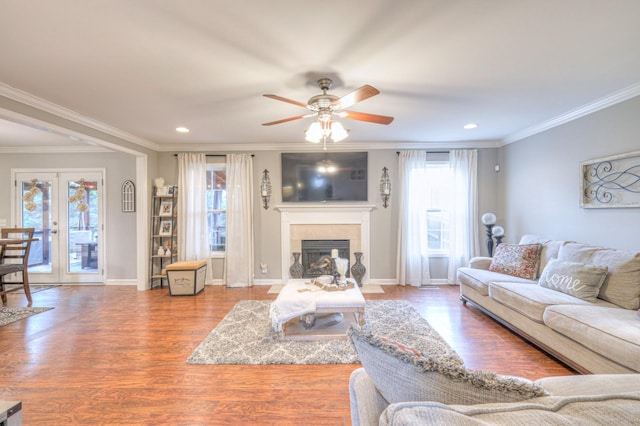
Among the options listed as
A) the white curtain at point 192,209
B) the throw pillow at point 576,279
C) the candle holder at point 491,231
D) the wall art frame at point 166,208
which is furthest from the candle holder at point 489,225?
the wall art frame at point 166,208

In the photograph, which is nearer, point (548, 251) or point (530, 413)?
point (530, 413)

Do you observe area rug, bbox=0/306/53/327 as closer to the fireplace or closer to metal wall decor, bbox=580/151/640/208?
the fireplace

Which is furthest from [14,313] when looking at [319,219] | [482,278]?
[482,278]

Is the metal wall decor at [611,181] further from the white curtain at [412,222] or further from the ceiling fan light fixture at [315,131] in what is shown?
the ceiling fan light fixture at [315,131]

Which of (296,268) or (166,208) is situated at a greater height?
(166,208)

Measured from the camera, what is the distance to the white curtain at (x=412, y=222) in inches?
189

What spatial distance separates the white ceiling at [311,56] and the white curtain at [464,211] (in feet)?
4.37

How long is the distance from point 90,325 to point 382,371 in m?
3.85

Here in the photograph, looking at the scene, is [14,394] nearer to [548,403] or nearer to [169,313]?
[169,313]

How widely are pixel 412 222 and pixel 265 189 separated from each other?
8.78 ft

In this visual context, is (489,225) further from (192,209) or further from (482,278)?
(192,209)

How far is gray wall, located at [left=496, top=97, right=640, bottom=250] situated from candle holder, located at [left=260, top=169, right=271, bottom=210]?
4147mm

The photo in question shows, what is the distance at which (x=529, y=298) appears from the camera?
8.44 ft

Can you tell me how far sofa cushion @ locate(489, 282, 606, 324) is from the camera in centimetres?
245
